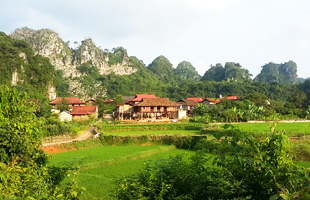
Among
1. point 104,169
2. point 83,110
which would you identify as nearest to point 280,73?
point 83,110

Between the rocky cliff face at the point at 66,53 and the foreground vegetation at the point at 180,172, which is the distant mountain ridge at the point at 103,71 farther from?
the foreground vegetation at the point at 180,172

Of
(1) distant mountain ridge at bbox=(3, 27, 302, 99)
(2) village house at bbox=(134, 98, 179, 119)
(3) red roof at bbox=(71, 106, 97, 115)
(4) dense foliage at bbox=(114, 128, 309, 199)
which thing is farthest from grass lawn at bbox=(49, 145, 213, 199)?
(1) distant mountain ridge at bbox=(3, 27, 302, 99)

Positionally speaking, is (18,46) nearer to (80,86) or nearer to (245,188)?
(80,86)

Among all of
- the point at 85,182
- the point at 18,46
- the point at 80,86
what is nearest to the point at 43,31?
the point at 80,86

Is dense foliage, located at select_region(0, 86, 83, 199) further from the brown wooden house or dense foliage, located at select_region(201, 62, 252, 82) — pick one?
dense foliage, located at select_region(201, 62, 252, 82)

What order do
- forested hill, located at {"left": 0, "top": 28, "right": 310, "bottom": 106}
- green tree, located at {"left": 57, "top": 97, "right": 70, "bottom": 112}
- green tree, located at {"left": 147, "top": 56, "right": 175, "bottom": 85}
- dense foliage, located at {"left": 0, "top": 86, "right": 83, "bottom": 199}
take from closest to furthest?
dense foliage, located at {"left": 0, "top": 86, "right": 83, "bottom": 199}, green tree, located at {"left": 57, "top": 97, "right": 70, "bottom": 112}, forested hill, located at {"left": 0, "top": 28, "right": 310, "bottom": 106}, green tree, located at {"left": 147, "top": 56, "right": 175, "bottom": 85}

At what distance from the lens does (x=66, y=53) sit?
9875 centimetres

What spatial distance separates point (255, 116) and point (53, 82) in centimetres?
5353

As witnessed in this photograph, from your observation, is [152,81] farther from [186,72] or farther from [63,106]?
[63,106]

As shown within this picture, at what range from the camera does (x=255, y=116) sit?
115 ft

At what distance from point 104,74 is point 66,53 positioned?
19619 mm

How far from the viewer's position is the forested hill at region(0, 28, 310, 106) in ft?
196

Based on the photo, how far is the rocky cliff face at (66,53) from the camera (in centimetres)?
9462

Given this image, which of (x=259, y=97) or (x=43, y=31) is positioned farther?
(x=43, y=31)
